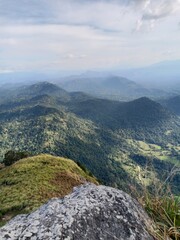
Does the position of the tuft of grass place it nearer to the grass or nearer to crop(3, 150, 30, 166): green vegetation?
the grass

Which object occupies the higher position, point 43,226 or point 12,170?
point 43,226

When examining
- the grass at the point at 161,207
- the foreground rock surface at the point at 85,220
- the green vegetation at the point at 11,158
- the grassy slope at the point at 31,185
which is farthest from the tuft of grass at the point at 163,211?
the green vegetation at the point at 11,158

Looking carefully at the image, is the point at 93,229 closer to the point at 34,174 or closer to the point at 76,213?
the point at 76,213

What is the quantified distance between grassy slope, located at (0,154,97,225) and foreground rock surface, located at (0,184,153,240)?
14.2m

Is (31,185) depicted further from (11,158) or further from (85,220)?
(11,158)

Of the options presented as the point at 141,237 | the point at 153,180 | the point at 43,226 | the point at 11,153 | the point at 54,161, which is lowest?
the point at 11,153

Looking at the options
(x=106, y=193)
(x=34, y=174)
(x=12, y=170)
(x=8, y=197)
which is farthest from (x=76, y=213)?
(x=12, y=170)

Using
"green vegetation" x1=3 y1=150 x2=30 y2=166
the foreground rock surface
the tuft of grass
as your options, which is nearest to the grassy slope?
the foreground rock surface

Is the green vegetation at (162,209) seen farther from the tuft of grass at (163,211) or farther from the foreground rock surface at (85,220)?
the foreground rock surface at (85,220)

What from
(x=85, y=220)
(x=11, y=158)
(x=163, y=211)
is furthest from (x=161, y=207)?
(x=11, y=158)

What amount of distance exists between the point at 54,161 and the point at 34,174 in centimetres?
896

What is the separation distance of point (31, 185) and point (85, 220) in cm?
2309

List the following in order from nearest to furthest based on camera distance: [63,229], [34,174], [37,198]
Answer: [63,229], [37,198], [34,174]

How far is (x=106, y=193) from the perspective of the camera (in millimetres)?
6691
